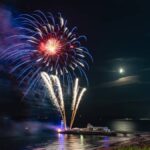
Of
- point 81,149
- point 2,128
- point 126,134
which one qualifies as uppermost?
point 2,128

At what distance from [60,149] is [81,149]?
5.58 meters

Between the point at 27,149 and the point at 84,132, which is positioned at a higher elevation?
the point at 84,132

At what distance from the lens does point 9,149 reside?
92.4 m

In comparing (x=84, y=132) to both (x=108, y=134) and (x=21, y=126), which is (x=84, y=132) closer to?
(x=108, y=134)

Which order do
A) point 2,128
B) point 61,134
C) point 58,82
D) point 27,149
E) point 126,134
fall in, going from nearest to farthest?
point 27,149
point 58,82
point 126,134
point 61,134
point 2,128

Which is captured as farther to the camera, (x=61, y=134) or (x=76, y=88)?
(x=61, y=134)

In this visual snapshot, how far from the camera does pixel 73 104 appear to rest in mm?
105500

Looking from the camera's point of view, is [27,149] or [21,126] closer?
[27,149]

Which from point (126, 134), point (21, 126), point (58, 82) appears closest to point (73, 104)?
point (58, 82)

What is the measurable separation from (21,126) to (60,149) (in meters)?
115

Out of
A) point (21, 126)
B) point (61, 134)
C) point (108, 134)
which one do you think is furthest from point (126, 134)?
point (21, 126)

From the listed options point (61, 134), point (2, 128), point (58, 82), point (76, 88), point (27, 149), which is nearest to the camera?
point (27, 149)

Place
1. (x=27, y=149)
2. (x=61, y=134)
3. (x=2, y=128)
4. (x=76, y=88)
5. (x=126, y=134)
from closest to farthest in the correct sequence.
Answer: (x=27, y=149)
(x=76, y=88)
(x=126, y=134)
(x=61, y=134)
(x=2, y=128)

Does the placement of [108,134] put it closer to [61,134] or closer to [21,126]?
[61,134]
